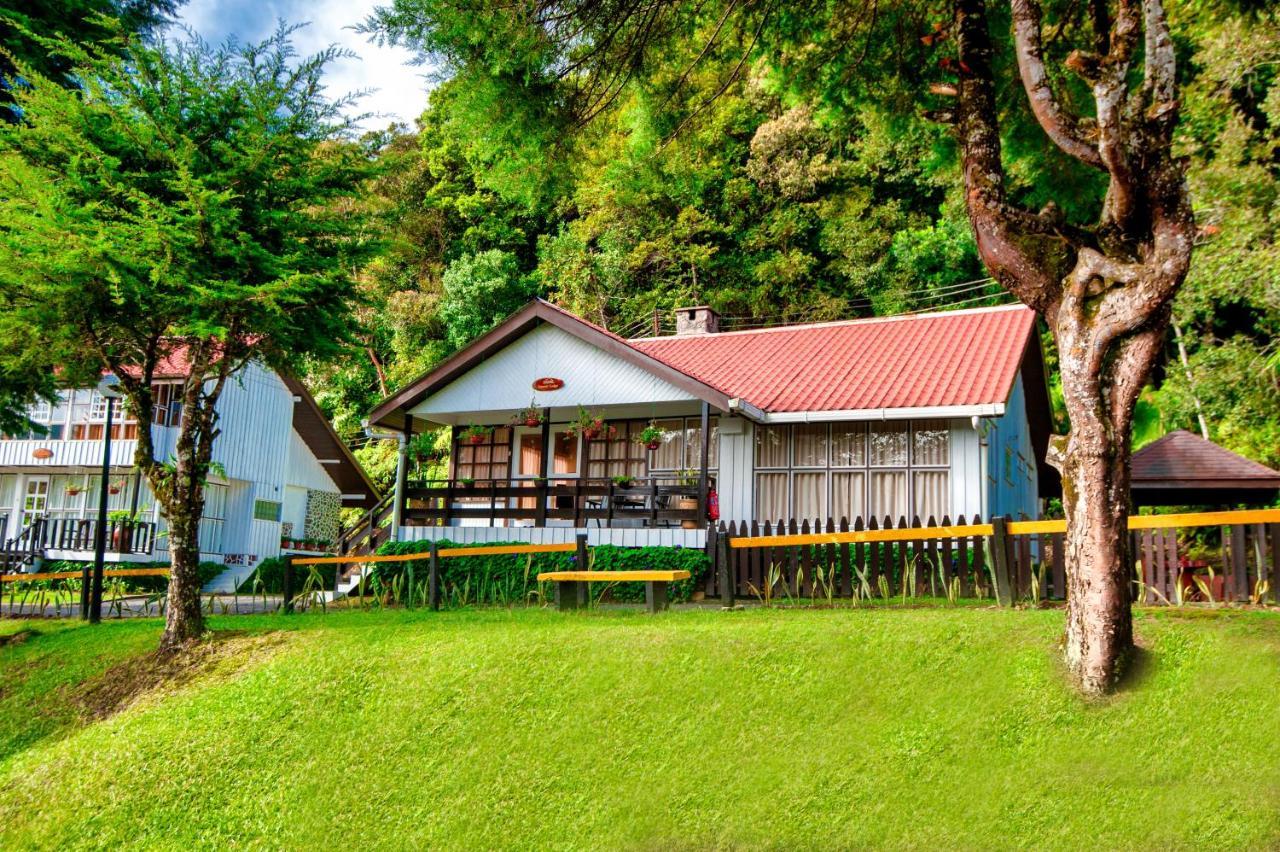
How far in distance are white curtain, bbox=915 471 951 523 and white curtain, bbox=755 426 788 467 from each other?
2.38 m

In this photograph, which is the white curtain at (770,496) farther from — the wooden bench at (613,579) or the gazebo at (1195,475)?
the gazebo at (1195,475)

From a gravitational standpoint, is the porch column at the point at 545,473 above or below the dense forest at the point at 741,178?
below

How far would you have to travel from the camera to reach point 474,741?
8281 mm

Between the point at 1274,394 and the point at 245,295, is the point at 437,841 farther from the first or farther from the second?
the point at 1274,394

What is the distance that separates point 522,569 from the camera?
17.4 m

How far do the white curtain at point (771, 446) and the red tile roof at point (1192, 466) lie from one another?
627 cm

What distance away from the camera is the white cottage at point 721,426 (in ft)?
Result: 56.2

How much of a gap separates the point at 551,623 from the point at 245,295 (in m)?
5.12

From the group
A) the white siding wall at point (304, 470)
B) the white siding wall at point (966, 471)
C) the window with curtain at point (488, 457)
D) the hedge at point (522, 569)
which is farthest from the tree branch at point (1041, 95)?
the white siding wall at point (304, 470)

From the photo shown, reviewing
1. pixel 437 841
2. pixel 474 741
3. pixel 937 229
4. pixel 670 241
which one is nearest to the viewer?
pixel 437 841

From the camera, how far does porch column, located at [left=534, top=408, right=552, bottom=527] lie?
18.2 metres

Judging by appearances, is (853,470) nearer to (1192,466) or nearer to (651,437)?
(651,437)

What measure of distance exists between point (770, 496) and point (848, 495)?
138cm

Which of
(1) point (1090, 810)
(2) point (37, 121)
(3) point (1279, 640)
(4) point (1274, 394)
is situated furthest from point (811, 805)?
(4) point (1274, 394)
